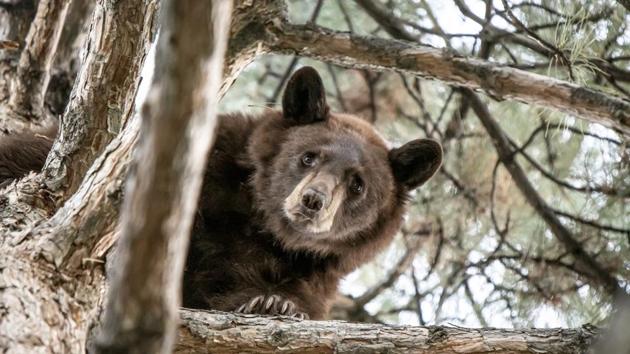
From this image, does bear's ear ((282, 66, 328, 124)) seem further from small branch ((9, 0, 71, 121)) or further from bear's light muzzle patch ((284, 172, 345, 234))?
small branch ((9, 0, 71, 121))

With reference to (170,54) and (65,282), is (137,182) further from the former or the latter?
(65,282)

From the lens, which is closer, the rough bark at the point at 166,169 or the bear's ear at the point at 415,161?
the rough bark at the point at 166,169

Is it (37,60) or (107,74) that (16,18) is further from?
(107,74)

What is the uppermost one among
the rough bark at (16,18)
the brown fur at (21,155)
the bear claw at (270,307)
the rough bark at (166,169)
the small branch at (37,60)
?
the rough bark at (16,18)

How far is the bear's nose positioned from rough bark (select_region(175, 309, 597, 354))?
1138mm

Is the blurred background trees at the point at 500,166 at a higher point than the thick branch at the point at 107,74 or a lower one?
higher

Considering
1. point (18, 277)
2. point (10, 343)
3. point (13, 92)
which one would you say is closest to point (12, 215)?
point (18, 277)

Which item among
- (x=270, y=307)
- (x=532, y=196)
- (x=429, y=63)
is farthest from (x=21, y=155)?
(x=532, y=196)

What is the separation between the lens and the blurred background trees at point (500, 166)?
4.89m

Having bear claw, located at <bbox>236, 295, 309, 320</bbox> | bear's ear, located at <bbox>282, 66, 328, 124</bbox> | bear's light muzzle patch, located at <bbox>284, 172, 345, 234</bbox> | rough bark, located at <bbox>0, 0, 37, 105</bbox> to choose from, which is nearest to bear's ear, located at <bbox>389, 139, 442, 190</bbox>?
bear's ear, located at <bbox>282, 66, 328, 124</bbox>

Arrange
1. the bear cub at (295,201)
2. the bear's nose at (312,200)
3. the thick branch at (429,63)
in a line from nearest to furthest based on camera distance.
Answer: the thick branch at (429,63) < the bear's nose at (312,200) < the bear cub at (295,201)

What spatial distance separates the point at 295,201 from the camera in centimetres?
446

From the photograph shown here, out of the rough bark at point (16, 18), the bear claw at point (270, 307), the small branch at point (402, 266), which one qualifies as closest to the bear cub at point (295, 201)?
the bear claw at point (270, 307)

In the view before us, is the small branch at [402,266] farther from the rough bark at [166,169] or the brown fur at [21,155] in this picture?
the rough bark at [166,169]
